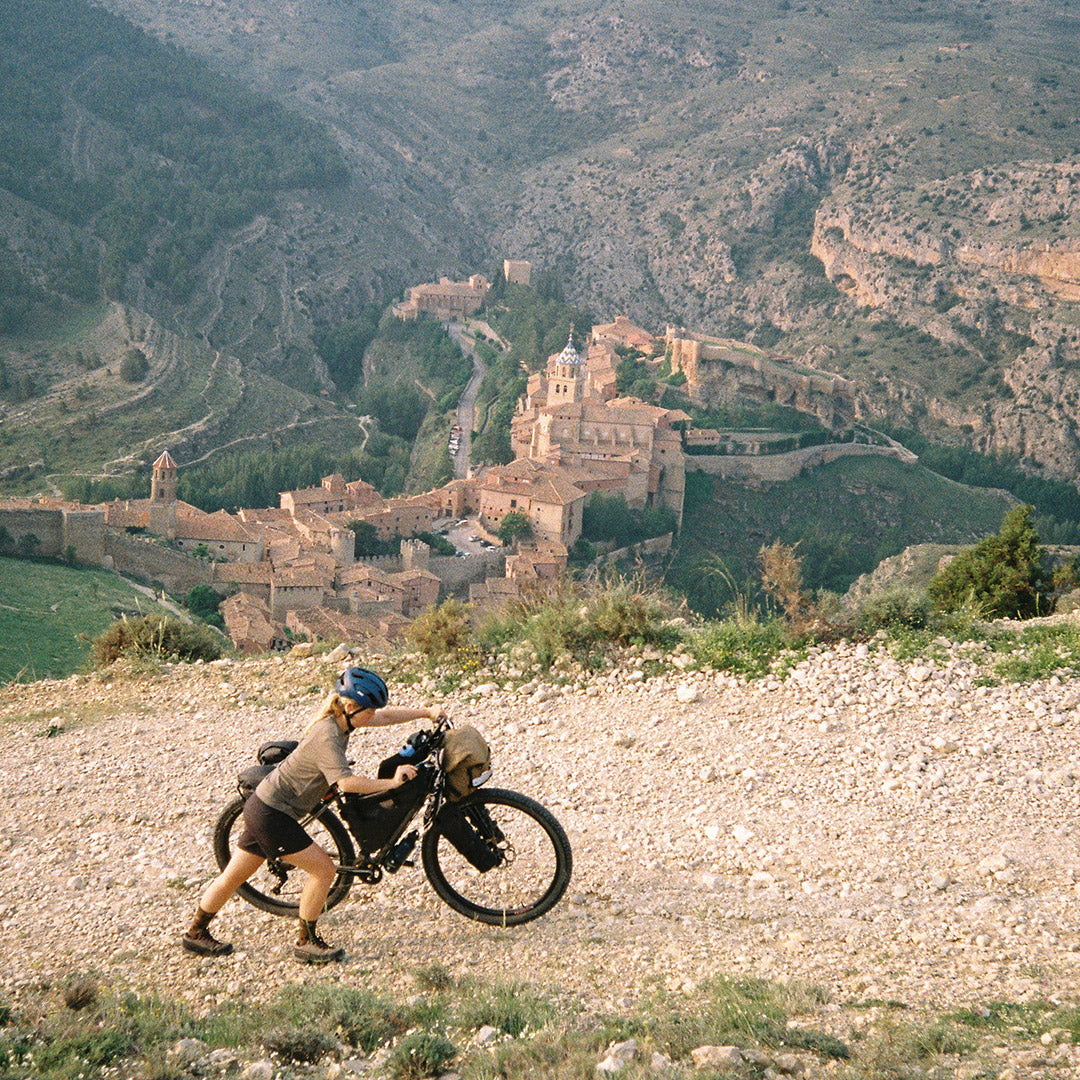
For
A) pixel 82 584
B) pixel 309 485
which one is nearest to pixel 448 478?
pixel 309 485

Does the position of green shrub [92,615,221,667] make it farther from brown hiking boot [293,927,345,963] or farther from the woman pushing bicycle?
brown hiking boot [293,927,345,963]

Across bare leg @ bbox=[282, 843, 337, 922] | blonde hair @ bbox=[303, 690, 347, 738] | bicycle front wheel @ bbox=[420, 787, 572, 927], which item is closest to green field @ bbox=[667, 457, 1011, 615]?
bicycle front wheel @ bbox=[420, 787, 572, 927]

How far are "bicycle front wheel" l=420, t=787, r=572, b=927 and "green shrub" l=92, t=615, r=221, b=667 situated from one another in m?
4.43

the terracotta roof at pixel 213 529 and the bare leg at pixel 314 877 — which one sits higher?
the bare leg at pixel 314 877

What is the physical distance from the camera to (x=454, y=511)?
121 ft

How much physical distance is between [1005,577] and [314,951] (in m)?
7.91

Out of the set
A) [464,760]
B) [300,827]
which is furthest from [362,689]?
[300,827]

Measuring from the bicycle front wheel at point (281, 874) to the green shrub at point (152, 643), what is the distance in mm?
3779

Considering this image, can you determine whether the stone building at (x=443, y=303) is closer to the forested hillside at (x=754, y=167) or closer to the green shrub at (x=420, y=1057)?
the forested hillside at (x=754, y=167)

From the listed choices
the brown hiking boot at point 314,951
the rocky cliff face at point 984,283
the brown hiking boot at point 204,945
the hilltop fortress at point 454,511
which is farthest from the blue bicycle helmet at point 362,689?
the rocky cliff face at point 984,283

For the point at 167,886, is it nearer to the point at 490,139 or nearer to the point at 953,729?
the point at 953,729

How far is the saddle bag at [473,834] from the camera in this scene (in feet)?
16.3

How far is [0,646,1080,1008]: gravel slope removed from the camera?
4.66m

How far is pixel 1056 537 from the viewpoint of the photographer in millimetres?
43875
